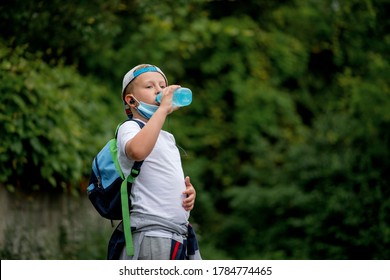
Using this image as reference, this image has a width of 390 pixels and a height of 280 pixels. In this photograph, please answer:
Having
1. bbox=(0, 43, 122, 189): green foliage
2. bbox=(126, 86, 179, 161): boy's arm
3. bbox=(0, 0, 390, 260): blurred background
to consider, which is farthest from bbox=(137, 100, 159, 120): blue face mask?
bbox=(0, 43, 122, 189): green foliage

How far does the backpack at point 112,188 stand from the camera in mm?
3822

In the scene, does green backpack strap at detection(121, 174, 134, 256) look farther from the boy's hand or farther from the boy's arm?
the boy's hand

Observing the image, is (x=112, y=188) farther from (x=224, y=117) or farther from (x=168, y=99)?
(x=224, y=117)

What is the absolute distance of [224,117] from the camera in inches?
538

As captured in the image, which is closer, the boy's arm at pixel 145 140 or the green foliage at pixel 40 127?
the boy's arm at pixel 145 140

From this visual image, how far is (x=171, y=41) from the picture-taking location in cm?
1045

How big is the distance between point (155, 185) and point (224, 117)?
9.85 m

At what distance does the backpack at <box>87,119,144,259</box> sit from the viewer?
12.5 feet

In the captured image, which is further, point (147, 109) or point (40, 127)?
point (40, 127)

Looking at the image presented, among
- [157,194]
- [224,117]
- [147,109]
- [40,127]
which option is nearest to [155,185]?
[157,194]

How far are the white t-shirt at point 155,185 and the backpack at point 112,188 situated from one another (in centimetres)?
4

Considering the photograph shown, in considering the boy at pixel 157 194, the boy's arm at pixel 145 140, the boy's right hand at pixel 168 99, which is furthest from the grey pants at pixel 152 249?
the boy's right hand at pixel 168 99

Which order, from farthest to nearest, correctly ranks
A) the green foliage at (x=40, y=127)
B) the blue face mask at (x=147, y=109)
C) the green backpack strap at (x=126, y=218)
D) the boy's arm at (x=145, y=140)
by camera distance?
1. the green foliage at (x=40, y=127)
2. the blue face mask at (x=147, y=109)
3. the green backpack strap at (x=126, y=218)
4. the boy's arm at (x=145, y=140)

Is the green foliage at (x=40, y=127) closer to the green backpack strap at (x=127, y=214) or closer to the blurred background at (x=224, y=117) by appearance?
the blurred background at (x=224, y=117)
